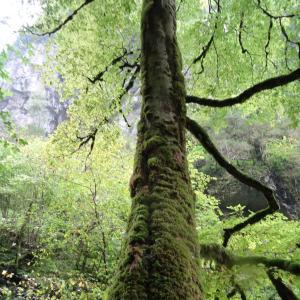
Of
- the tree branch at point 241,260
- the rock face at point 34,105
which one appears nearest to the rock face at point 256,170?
the tree branch at point 241,260

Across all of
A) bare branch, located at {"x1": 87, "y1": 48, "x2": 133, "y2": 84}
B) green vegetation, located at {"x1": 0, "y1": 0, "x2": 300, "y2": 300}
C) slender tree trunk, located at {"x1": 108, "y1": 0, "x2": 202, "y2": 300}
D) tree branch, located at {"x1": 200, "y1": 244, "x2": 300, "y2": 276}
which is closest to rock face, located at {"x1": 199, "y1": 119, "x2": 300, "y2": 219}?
green vegetation, located at {"x1": 0, "y1": 0, "x2": 300, "y2": 300}

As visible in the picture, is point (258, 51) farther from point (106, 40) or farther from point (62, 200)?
point (62, 200)

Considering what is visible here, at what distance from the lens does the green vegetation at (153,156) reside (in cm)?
230

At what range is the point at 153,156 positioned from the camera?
8.59 feet

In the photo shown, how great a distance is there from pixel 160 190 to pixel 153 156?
1.07ft

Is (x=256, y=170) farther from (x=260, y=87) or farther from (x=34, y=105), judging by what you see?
(x=34, y=105)

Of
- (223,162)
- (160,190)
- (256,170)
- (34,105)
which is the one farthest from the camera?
(34,105)

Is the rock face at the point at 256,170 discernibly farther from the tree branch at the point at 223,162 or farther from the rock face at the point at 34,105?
the rock face at the point at 34,105

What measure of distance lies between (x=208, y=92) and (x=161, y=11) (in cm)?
384

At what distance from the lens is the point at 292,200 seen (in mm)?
26203

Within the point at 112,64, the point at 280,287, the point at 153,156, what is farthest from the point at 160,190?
the point at 112,64

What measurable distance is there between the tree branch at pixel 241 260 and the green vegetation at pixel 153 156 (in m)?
0.01

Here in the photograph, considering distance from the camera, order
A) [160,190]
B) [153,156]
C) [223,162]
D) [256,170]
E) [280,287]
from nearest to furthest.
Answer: [160,190], [153,156], [223,162], [280,287], [256,170]

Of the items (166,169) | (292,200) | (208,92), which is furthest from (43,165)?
(292,200)
